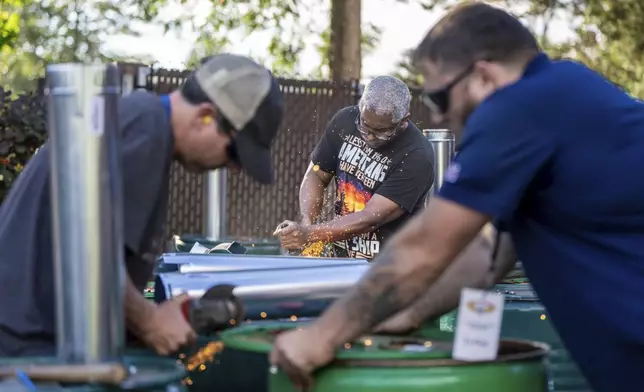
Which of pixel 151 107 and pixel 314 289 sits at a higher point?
pixel 151 107

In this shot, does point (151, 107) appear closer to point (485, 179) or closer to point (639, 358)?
point (485, 179)

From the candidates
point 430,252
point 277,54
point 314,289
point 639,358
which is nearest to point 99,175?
point 430,252

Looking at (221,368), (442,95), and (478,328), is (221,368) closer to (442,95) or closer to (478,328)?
(478,328)

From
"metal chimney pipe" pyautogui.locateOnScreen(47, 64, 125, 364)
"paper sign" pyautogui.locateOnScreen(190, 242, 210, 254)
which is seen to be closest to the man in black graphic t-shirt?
"paper sign" pyautogui.locateOnScreen(190, 242, 210, 254)

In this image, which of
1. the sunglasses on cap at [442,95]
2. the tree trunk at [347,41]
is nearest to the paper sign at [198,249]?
the sunglasses on cap at [442,95]

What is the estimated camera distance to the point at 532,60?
229 cm

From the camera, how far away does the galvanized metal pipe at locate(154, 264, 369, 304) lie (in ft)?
8.66

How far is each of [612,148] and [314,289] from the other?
36.2 inches

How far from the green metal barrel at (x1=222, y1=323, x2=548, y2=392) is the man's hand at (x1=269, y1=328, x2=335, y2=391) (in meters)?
0.04

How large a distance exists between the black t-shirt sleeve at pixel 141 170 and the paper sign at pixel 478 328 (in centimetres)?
72

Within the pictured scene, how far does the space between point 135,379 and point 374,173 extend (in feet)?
10.2

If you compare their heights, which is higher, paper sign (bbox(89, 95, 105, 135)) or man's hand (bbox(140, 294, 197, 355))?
paper sign (bbox(89, 95, 105, 135))

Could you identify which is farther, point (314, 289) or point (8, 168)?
point (8, 168)

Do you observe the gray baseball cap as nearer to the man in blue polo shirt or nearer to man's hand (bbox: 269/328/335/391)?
the man in blue polo shirt
